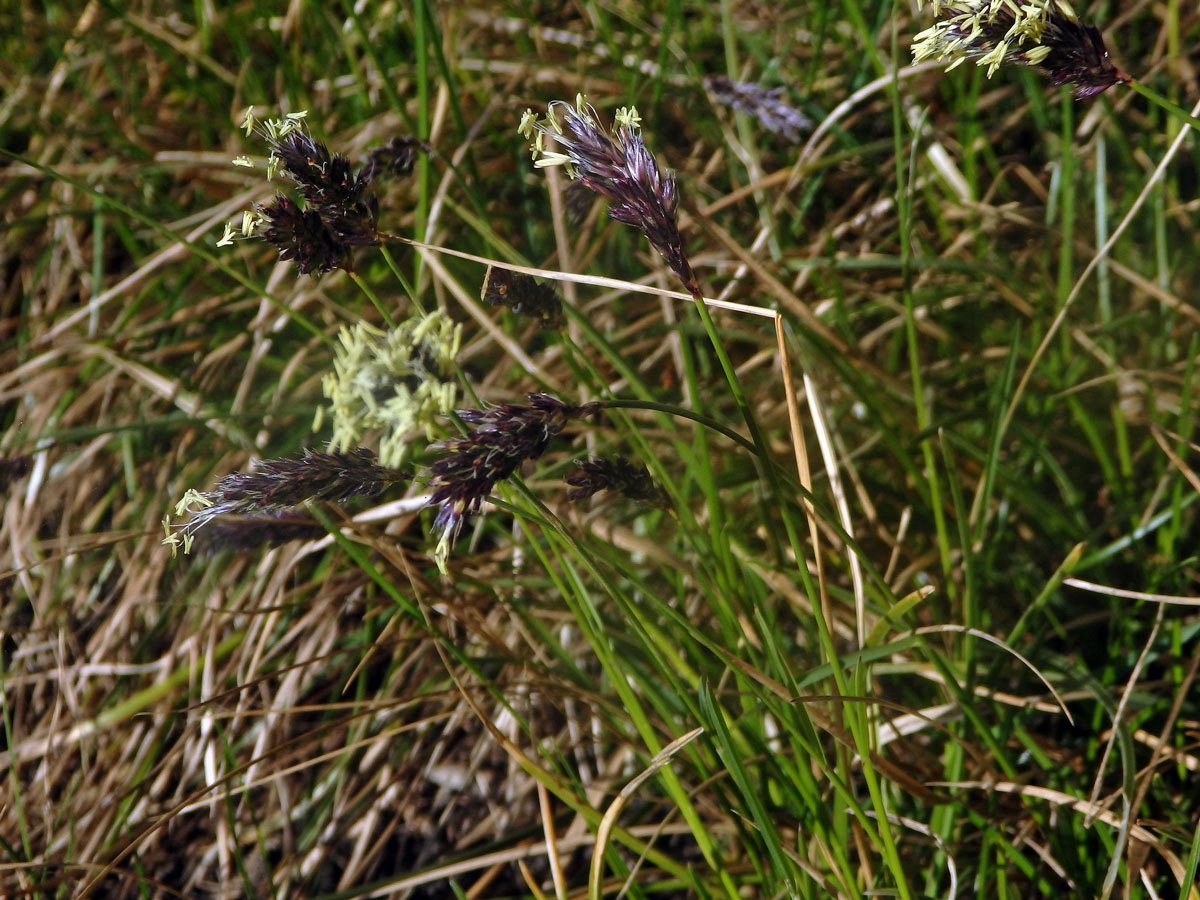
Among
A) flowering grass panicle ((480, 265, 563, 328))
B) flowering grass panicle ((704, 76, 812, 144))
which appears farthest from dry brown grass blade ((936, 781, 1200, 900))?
flowering grass panicle ((704, 76, 812, 144))

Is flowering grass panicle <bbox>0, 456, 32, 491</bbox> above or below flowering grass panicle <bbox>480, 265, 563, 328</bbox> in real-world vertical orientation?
below

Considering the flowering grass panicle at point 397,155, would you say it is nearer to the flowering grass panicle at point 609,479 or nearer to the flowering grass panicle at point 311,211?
the flowering grass panicle at point 311,211

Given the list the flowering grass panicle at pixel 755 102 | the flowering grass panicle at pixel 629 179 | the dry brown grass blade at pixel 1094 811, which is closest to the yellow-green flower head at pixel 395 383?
the flowering grass panicle at pixel 629 179

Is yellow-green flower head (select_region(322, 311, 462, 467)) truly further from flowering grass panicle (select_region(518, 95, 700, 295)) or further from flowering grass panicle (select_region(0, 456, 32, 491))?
flowering grass panicle (select_region(0, 456, 32, 491))

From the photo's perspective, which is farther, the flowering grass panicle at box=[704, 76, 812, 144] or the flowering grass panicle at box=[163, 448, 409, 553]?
the flowering grass panicle at box=[704, 76, 812, 144]

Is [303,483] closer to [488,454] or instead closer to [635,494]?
[488,454]

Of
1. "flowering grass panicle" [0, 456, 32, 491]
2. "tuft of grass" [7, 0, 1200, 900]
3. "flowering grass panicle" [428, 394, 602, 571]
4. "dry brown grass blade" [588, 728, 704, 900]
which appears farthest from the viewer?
"flowering grass panicle" [0, 456, 32, 491]

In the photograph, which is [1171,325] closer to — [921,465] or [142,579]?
[921,465]

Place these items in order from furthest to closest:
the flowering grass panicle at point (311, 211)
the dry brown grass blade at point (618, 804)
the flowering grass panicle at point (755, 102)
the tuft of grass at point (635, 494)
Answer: the flowering grass panicle at point (755, 102) → the tuft of grass at point (635, 494) → the dry brown grass blade at point (618, 804) → the flowering grass panicle at point (311, 211)
